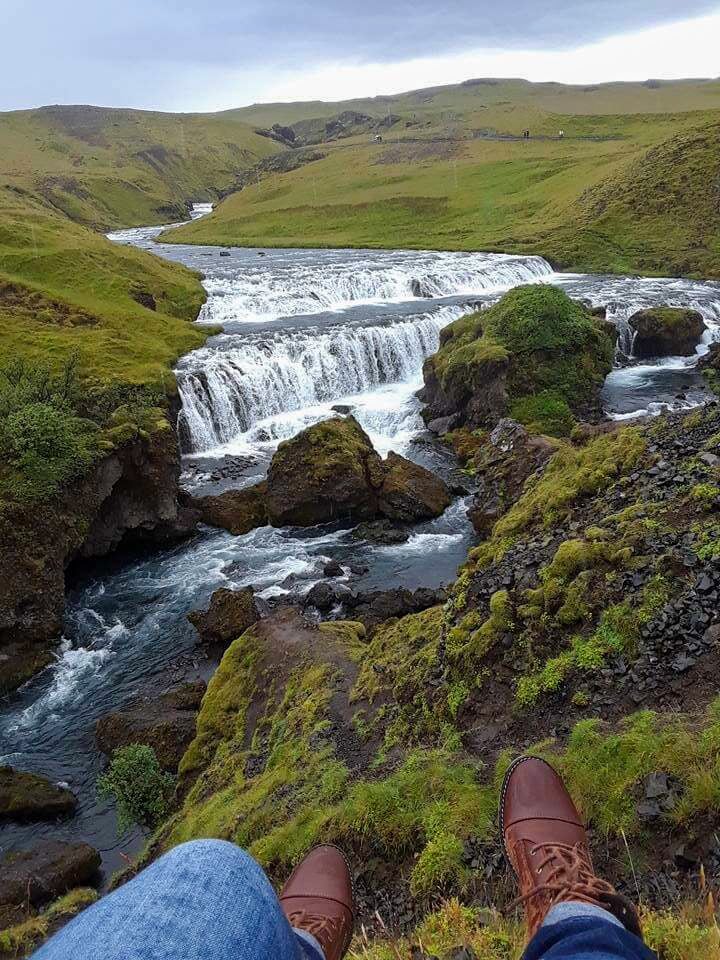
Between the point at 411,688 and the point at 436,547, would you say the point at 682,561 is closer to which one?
the point at 411,688

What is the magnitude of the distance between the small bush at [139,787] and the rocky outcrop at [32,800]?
0.98 m

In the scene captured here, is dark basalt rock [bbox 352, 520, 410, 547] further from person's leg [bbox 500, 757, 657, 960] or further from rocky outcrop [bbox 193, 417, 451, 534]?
person's leg [bbox 500, 757, 657, 960]

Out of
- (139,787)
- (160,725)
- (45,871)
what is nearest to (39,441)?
(160,725)

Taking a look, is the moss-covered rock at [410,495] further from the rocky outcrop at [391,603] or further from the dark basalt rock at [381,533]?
the rocky outcrop at [391,603]

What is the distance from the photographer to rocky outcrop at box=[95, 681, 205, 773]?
1254cm

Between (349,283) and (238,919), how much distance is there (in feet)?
167

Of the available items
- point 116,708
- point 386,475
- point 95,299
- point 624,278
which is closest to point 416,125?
point 624,278

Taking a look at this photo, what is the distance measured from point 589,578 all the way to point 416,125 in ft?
580

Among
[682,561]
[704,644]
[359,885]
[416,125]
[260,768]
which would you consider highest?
[416,125]

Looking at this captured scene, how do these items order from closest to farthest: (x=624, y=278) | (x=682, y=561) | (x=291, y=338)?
1. (x=682, y=561)
2. (x=291, y=338)
3. (x=624, y=278)

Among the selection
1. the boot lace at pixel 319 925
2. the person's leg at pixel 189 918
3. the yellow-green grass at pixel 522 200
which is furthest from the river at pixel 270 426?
the person's leg at pixel 189 918

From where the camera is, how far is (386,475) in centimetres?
2269

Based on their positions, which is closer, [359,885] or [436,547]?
[359,885]

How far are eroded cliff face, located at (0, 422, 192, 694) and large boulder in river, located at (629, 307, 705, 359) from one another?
28.4m
